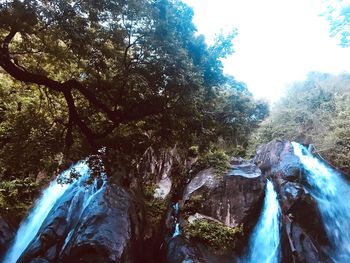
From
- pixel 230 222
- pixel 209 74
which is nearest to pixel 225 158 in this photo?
pixel 230 222

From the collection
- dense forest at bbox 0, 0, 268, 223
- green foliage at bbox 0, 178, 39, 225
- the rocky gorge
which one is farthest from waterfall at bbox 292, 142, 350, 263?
green foliage at bbox 0, 178, 39, 225

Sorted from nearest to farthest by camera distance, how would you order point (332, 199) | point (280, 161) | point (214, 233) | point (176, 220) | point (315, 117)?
point (214, 233)
point (176, 220)
point (332, 199)
point (280, 161)
point (315, 117)

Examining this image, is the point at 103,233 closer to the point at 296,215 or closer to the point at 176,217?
the point at 176,217

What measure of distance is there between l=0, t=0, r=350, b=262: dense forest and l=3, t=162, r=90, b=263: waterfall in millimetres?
659

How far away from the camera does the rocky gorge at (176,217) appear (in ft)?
29.2

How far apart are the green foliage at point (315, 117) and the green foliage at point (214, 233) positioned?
24.6 ft

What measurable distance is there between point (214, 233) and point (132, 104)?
5726 mm

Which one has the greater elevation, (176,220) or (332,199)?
(332,199)

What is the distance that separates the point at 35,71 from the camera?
8.38m

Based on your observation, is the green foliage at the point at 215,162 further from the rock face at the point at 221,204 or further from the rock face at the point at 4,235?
the rock face at the point at 4,235

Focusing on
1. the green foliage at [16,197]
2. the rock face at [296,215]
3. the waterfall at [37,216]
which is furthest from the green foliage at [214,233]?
the green foliage at [16,197]

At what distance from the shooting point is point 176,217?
11703 mm

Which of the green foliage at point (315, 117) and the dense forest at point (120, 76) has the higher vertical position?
the green foliage at point (315, 117)

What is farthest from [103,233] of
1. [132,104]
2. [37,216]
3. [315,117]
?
[315,117]
